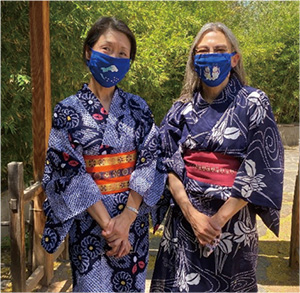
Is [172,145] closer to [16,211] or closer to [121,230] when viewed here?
[121,230]

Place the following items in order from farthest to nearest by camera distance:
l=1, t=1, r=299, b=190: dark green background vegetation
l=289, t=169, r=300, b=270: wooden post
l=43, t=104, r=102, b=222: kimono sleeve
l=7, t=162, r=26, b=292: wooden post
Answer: l=289, t=169, r=300, b=270: wooden post, l=1, t=1, r=299, b=190: dark green background vegetation, l=7, t=162, r=26, b=292: wooden post, l=43, t=104, r=102, b=222: kimono sleeve

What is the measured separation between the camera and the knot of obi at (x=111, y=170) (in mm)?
2070

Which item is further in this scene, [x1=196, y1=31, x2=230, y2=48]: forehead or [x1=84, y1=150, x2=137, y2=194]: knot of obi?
[x1=196, y1=31, x2=230, y2=48]: forehead

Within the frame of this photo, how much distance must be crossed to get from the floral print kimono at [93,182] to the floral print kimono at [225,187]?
0.54 feet

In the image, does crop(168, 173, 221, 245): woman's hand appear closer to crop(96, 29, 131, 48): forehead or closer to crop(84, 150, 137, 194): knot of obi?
crop(84, 150, 137, 194): knot of obi

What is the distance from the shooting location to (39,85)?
3.35 m

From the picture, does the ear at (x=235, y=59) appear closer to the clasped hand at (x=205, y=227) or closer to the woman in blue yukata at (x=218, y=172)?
the woman in blue yukata at (x=218, y=172)

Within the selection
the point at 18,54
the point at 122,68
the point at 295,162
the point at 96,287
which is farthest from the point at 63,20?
the point at 295,162

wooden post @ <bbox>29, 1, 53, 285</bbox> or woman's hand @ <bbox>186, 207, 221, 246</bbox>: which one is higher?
wooden post @ <bbox>29, 1, 53, 285</bbox>

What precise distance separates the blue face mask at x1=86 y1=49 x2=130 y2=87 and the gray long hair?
41 cm

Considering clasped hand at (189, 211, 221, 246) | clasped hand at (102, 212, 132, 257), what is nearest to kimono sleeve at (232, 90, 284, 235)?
clasped hand at (189, 211, 221, 246)

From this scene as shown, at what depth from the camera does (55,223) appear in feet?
6.98

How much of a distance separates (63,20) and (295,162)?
291 inches

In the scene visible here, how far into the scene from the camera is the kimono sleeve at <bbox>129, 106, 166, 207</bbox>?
2.12 meters
